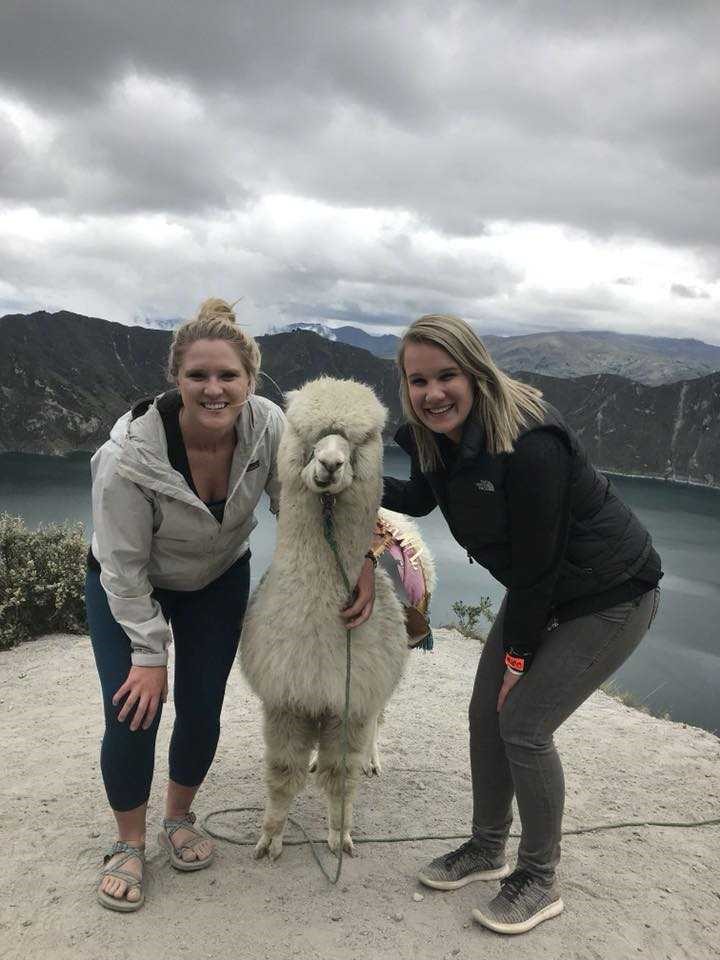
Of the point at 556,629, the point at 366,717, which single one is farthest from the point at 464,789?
the point at 556,629

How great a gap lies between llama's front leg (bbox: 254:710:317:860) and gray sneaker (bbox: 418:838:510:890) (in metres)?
0.57

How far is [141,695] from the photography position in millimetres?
2061

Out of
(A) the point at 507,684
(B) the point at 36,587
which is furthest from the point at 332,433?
(B) the point at 36,587

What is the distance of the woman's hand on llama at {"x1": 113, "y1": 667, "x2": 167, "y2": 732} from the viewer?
6.72 feet

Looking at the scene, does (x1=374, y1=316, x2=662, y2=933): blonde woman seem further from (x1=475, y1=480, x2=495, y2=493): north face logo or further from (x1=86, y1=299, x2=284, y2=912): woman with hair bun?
(x1=86, y1=299, x2=284, y2=912): woman with hair bun

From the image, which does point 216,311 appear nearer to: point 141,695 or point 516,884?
point 141,695

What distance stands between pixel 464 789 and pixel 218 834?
1.26 metres

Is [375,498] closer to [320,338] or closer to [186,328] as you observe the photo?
[186,328]

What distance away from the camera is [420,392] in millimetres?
1898

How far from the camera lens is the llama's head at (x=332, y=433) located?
1987mm

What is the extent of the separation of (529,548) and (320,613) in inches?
31.6

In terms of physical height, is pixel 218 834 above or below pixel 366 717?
below

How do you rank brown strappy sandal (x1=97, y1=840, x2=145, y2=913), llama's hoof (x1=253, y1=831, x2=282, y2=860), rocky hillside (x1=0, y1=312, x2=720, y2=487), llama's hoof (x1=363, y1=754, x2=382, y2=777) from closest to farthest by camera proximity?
brown strappy sandal (x1=97, y1=840, x2=145, y2=913) → llama's hoof (x1=253, y1=831, x2=282, y2=860) → llama's hoof (x1=363, y1=754, x2=382, y2=777) → rocky hillside (x1=0, y1=312, x2=720, y2=487)

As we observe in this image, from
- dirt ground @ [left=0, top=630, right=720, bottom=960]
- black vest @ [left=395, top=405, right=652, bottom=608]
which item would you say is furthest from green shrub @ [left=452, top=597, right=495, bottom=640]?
black vest @ [left=395, top=405, right=652, bottom=608]
